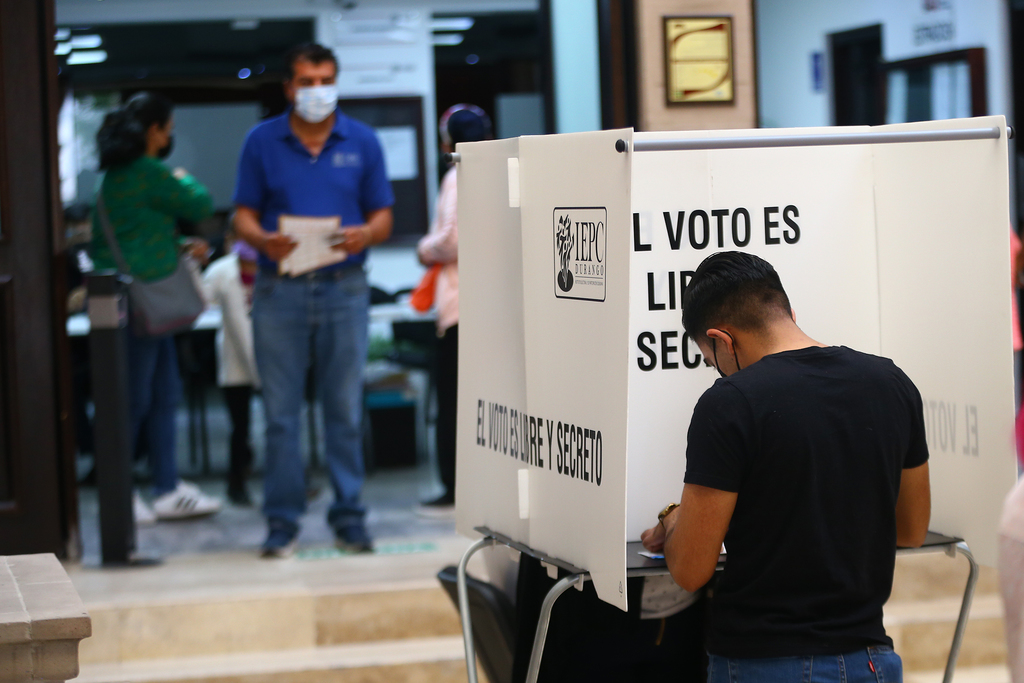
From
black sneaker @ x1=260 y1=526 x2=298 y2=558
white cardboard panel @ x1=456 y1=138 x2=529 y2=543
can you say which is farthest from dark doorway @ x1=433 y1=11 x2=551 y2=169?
white cardboard panel @ x1=456 y1=138 x2=529 y2=543

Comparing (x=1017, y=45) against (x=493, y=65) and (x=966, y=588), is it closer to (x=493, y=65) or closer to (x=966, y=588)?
(x=966, y=588)

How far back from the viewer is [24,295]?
388cm

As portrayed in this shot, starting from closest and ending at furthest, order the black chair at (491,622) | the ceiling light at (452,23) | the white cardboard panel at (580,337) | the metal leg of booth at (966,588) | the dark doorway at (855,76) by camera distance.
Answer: the white cardboard panel at (580,337)
the metal leg of booth at (966,588)
the black chair at (491,622)
the dark doorway at (855,76)
the ceiling light at (452,23)

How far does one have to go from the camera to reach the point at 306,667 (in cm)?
342

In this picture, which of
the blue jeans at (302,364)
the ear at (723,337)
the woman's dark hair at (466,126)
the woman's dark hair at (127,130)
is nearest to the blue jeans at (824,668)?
the ear at (723,337)

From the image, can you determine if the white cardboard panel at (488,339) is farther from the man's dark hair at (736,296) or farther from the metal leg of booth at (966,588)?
the metal leg of booth at (966,588)

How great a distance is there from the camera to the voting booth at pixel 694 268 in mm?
2160

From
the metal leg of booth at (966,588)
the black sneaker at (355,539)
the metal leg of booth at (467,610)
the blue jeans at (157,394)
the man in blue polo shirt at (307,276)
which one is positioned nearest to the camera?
the metal leg of booth at (467,610)

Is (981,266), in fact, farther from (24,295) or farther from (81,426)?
(81,426)

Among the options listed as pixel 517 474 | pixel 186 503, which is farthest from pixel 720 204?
pixel 186 503

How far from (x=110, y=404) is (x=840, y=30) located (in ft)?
18.3

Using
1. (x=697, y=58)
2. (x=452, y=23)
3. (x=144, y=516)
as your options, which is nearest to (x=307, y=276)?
(x=144, y=516)

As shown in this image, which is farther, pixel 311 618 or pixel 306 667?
pixel 311 618

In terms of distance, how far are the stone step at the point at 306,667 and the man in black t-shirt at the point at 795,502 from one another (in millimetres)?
1688
